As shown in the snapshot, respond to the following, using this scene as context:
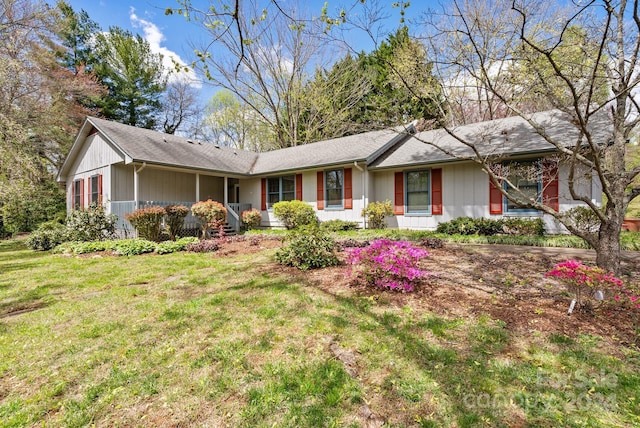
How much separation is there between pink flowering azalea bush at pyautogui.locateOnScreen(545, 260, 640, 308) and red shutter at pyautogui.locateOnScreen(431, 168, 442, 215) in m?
7.38

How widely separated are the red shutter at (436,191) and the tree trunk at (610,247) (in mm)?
6422

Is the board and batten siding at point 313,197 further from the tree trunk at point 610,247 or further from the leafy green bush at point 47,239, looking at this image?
the tree trunk at point 610,247

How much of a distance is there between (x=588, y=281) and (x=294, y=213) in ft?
33.6

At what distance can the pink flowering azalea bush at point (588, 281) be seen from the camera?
324 centimetres

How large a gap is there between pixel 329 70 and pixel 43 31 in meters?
15.2

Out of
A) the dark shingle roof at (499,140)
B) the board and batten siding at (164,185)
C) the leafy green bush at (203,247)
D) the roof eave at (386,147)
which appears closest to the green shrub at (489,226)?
the dark shingle roof at (499,140)

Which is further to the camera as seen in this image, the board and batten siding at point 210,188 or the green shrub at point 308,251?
the board and batten siding at point 210,188

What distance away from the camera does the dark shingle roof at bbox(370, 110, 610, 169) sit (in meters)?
8.91

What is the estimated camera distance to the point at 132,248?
27.8 feet

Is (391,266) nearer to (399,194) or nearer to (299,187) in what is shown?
(399,194)

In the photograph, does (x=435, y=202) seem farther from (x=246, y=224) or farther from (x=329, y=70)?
(x=329, y=70)

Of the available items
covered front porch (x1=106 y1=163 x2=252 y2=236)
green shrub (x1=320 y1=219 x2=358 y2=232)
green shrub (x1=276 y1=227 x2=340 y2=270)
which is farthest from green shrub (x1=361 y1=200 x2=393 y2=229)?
covered front porch (x1=106 y1=163 x2=252 y2=236)

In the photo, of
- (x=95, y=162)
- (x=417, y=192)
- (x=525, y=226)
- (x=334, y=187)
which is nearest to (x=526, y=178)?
(x=525, y=226)

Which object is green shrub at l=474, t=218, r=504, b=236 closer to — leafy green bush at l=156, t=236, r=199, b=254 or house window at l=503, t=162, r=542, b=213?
house window at l=503, t=162, r=542, b=213
